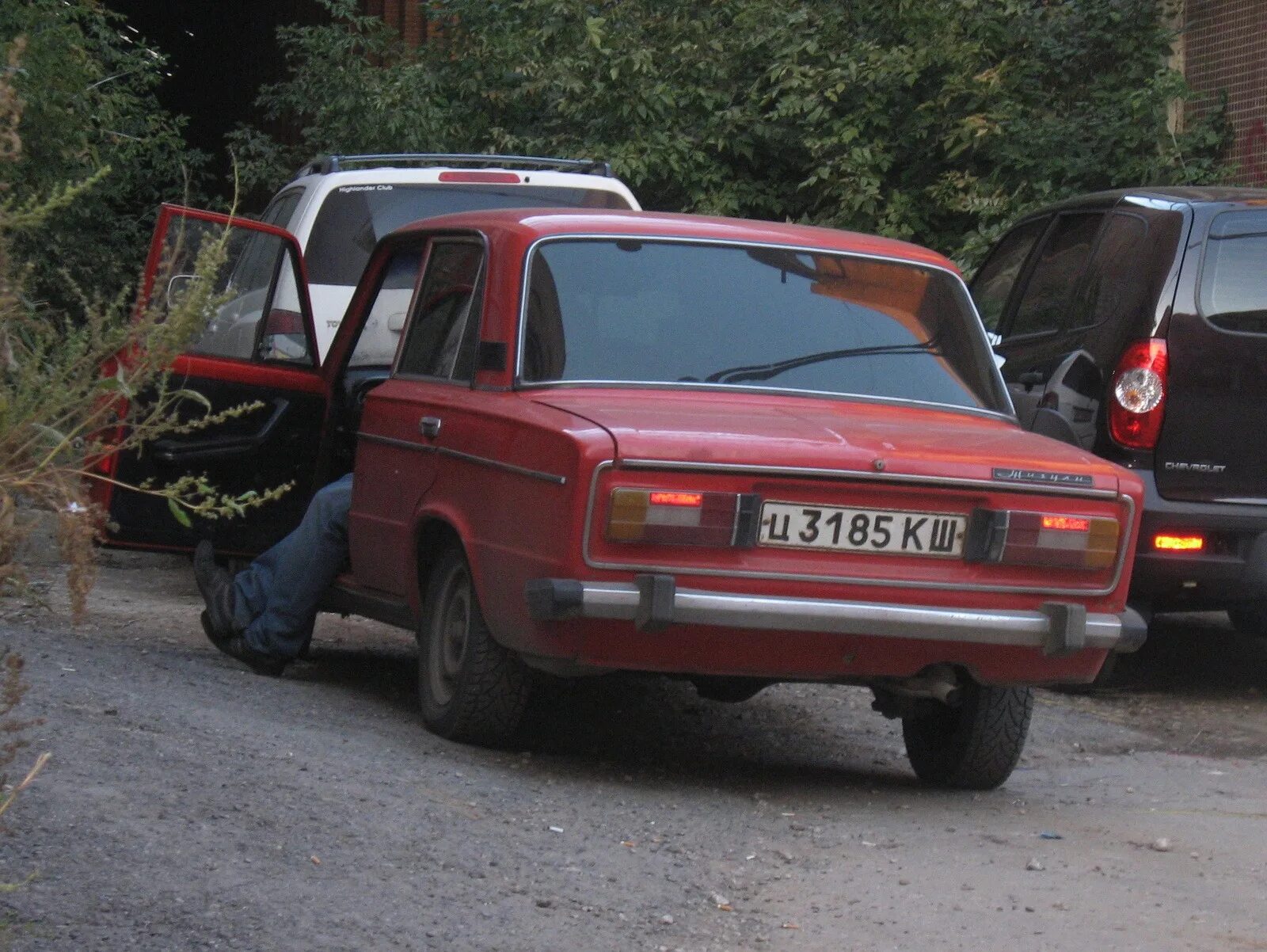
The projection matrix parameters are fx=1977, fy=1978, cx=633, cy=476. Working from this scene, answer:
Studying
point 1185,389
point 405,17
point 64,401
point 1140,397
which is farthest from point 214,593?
point 405,17

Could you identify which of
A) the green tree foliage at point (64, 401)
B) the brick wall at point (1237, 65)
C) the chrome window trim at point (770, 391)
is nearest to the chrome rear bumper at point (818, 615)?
the chrome window trim at point (770, 391)

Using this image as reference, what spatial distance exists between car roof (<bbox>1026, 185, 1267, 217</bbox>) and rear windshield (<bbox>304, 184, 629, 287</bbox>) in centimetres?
256

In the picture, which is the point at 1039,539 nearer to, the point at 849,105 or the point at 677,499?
the point at 677,499

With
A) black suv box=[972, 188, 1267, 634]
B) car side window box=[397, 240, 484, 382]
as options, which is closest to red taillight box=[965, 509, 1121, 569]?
black suv box=[972, 188, 1267, 634]

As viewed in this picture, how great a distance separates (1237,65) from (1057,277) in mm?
5146

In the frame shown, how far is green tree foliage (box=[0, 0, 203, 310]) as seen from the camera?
543 inches

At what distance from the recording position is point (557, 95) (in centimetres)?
1552

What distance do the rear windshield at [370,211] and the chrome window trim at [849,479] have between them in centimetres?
488

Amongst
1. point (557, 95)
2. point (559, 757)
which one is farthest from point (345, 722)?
point (557, 95)

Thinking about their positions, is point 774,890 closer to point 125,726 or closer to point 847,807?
point 847,807

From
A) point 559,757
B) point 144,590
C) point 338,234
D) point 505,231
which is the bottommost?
point 144,590

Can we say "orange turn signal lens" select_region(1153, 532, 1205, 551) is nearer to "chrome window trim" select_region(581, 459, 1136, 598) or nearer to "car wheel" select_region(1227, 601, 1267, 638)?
"car wheel" select_region(1227, 601, 1267, 638)

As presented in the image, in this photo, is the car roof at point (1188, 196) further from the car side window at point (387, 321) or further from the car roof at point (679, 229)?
the car side window at point (387, 321)

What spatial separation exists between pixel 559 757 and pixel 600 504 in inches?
50.1
